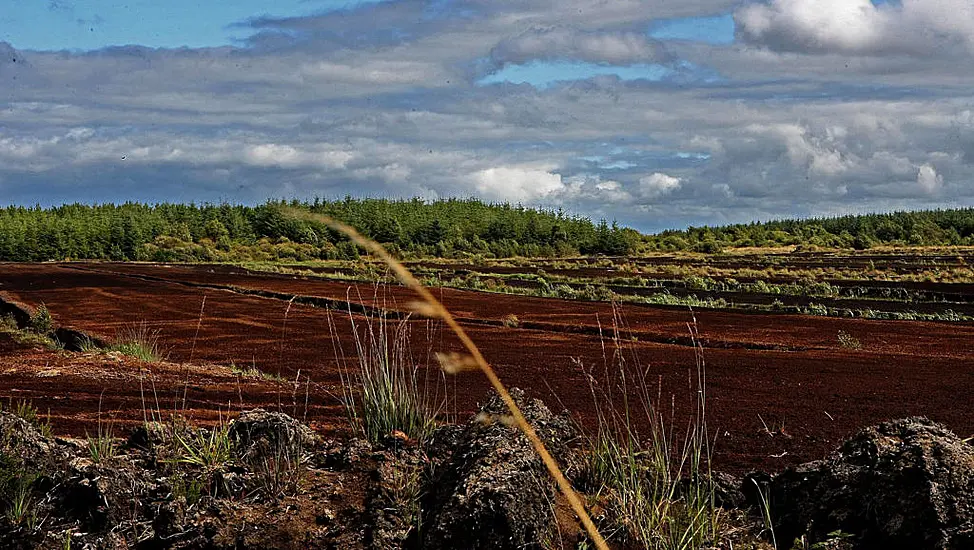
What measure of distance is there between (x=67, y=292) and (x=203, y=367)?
27.1m

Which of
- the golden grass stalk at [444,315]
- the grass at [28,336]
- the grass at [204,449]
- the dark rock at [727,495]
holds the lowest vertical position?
the grass at [28,336]

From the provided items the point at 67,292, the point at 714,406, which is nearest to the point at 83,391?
the point at 714,406

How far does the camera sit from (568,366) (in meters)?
15.5

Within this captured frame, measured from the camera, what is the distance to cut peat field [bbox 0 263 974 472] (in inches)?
379

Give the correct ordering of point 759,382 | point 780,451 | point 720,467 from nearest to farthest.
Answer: point 720,467
point 780,451
point 759,382

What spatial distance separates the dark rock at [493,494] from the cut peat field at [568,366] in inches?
28.0

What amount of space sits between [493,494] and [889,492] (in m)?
2.10

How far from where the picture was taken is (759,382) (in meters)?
13.6

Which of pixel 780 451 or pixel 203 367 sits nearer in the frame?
pixel 780 451

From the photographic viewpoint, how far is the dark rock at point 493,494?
5.31 metres

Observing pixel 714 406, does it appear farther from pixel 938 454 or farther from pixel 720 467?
pixel 938 454

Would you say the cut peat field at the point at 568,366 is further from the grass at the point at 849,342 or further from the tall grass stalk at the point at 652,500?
the tall grass stalk at the point at 652,500

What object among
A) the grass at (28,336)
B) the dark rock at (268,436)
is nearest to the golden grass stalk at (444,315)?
the dark rock at (268,436)

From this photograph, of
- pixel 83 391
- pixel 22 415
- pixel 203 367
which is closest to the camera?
pixel 22 415
